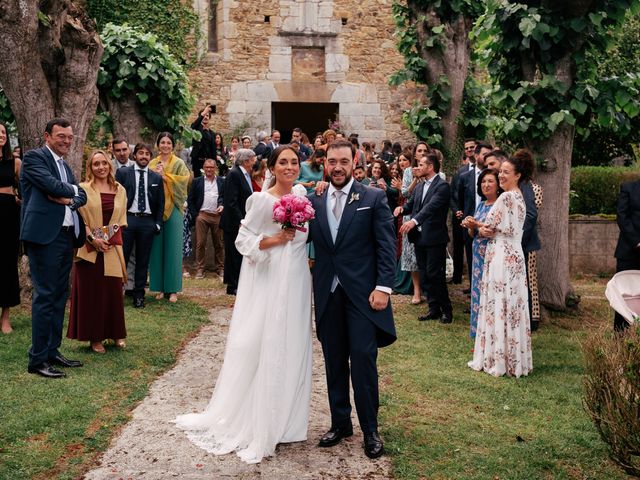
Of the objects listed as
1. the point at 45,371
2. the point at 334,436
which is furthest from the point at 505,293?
the point at 45,371

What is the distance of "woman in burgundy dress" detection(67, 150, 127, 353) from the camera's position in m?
7.79

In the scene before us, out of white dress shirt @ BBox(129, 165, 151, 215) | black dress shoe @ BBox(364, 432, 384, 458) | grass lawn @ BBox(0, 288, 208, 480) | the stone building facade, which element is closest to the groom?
black dress shoe @ BBox(364, 432, 384, 458)

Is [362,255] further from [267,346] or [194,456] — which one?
[194,456]

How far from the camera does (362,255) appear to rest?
5.30m

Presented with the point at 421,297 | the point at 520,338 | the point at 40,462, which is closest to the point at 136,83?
the point at 421,297

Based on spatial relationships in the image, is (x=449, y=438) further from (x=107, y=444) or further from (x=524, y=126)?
(x=524, y=126)

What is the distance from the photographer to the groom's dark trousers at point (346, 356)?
17.2 ft

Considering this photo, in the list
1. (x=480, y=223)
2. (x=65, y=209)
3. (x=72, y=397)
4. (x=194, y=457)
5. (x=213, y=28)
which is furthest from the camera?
(x=213, y=28)

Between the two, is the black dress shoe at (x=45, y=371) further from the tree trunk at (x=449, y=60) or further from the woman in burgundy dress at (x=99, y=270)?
the tree trunk at (x=449, y=60)

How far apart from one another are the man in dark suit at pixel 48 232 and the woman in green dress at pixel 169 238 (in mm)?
3744

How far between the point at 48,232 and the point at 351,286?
126 inches

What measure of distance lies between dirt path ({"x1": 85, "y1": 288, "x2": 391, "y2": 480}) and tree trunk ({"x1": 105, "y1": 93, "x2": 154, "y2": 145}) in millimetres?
7650

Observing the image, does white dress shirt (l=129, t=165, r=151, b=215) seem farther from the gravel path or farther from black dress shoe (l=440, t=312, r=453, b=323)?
the gravel path

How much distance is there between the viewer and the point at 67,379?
272 inches
